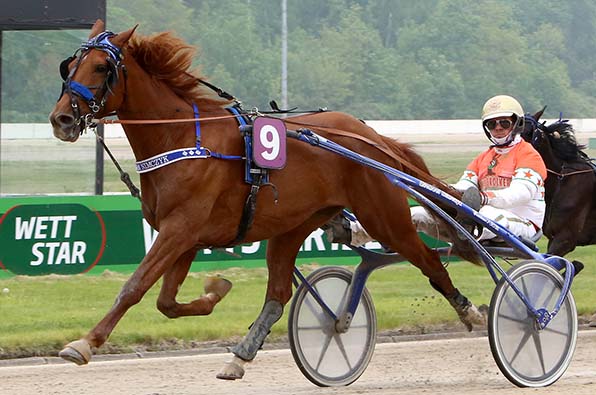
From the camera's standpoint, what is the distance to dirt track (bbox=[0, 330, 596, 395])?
242 inches

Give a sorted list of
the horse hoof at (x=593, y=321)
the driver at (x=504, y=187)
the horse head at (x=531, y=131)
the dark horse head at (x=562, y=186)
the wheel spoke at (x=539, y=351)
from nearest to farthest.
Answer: the wheel spoke at (x=539, y=351) → the driver at (x=504, y=187) → the horse hoof at (x=593, y=321) → the horse head at (x=531, y=131) → the dark horse head at (x=562, y=186)

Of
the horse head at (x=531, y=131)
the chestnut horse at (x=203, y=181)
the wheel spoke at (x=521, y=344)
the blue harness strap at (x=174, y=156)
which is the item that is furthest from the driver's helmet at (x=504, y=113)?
the horse head at (x=531, y=131)

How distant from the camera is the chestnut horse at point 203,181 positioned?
17.6 feet

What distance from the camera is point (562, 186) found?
9086 millimetres

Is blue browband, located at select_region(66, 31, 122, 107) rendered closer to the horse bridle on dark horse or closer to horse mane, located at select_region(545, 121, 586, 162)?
the horse bridle on dark horse

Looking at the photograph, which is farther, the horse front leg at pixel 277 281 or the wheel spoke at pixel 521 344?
the wheel spoke at pixel 521 344

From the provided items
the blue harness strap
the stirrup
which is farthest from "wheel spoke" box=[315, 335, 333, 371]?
the blue harness strap

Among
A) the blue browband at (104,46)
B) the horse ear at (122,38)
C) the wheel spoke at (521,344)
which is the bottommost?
the wheel spoke at (521,344)

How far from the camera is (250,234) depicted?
5.78 metres

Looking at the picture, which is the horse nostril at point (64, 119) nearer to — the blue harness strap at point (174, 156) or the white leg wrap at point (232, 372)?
the blue harness strap at point (174, 156)

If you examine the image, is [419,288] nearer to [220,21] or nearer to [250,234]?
[250,234]

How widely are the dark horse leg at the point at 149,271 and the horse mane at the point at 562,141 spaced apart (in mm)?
4355

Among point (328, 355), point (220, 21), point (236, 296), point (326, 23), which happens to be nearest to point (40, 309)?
point (236, 296)

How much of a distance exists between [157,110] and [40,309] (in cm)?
372
